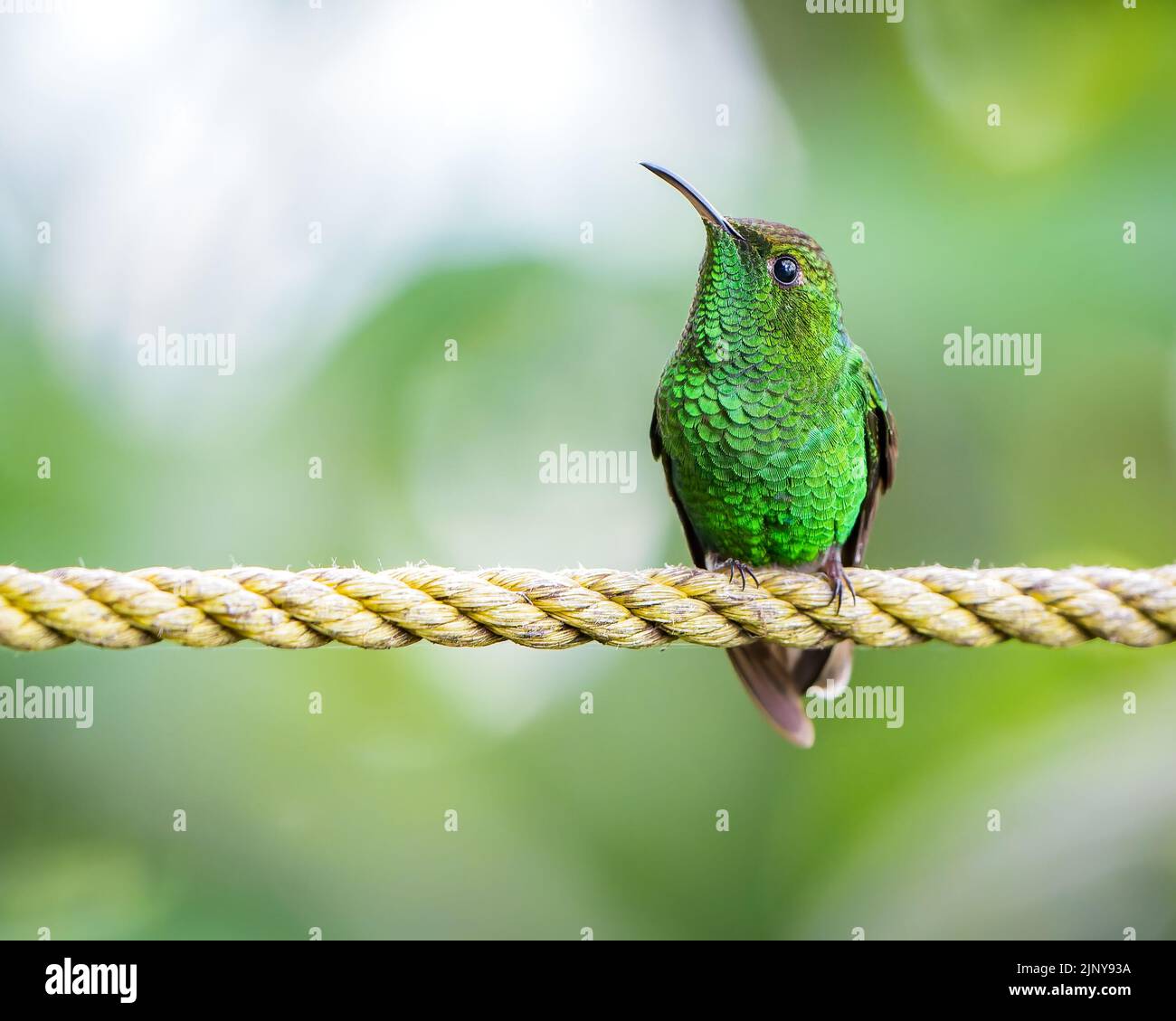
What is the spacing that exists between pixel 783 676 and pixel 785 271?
1545 mm

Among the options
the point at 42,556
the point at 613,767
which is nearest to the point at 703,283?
the point at 613,767

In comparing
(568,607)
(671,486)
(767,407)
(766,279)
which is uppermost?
(766,279)

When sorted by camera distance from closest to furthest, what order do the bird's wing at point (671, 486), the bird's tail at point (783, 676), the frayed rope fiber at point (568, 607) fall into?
1. the frayed rope fiber at point (568, 607)
2. the bird's wing at point (671, 486)
3. the bird's tail at point (783, 676)

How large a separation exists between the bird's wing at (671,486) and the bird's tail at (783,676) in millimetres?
414

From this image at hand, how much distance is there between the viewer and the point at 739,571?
3094 millimetres

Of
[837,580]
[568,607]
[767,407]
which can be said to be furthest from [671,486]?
[568,607]

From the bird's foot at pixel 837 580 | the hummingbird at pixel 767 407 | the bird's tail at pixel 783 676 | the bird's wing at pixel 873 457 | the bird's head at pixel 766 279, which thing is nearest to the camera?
the bird's foot at pixel 837 580

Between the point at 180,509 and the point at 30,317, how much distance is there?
1205 mm

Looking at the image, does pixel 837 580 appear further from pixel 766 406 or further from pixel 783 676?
pixel 783 676

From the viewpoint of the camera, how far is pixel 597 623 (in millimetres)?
2416

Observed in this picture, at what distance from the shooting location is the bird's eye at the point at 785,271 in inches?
130

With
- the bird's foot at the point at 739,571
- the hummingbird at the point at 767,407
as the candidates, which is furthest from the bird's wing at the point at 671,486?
the bird's foot at the point at 739,571

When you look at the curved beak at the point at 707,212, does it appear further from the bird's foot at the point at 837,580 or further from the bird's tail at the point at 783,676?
the bird's tail at the point at 783,676

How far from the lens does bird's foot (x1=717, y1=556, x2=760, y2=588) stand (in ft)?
9.42
